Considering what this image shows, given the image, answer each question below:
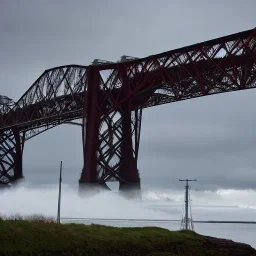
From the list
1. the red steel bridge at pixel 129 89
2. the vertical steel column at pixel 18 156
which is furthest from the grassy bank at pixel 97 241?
the vertical steel column at pixel 18 156

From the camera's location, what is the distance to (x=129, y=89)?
175 feet

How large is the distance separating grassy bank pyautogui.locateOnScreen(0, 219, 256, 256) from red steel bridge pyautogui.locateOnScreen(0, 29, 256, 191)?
71.9 feet

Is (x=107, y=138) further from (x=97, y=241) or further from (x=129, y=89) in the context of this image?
(x=97, y=241)

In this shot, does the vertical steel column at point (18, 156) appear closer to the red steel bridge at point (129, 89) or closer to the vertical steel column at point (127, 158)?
the red steel bridge at point (129, 89)

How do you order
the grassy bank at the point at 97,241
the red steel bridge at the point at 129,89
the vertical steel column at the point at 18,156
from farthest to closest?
the vertical steel column at the point at 18,156
the red steel bridge at the point at 129,89
the grassy bank at the point at 97,241

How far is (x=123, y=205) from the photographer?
53469 millimetres

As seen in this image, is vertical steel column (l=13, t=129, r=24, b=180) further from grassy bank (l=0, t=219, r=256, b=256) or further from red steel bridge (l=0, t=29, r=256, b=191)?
grassy bank (l=0, t=219, r=256, b=256)

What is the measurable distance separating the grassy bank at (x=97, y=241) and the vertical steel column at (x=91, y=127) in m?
27.0

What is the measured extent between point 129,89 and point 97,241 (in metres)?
33.9

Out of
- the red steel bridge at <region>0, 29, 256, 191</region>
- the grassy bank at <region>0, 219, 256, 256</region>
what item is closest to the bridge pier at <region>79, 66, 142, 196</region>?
the red steel bridge at <region>0, 29, 256, 191</region>

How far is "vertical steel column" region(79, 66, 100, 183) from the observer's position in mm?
52297

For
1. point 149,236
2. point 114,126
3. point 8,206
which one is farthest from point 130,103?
point 149,236

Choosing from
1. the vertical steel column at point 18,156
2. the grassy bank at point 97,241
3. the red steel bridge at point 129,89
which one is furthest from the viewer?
the vertical steel column at point 18,156

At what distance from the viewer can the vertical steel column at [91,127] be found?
5230cm
